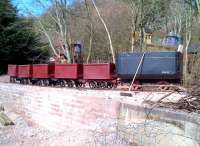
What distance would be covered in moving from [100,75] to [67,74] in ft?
13.2

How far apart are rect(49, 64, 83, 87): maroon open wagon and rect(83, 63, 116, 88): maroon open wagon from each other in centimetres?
117

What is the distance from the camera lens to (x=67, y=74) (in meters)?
29.2

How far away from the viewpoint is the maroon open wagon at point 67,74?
28359 mm

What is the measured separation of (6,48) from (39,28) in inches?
176

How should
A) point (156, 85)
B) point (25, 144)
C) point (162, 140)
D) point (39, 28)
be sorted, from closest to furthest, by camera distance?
point (162, 140)
point (25, 144)
point (156, 85)
point (39, 28)

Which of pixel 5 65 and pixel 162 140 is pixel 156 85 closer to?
pixel 162 140

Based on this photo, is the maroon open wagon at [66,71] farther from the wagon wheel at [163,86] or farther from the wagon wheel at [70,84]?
the wagon wheel at [163,86]

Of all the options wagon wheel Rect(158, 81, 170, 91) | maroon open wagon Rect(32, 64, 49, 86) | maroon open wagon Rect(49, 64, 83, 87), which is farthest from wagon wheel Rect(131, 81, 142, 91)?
maroon open wagon Rect(32, 64, 49, 86)

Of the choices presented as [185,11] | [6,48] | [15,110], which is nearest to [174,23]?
[185,11]

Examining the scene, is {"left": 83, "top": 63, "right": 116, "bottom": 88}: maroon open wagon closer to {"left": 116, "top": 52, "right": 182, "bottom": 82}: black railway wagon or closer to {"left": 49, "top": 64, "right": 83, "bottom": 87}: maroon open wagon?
{"left": 49, "top": 64, "right": 83, "bottom": 87}: maroon open wagon

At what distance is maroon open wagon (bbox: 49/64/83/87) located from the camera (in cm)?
2836

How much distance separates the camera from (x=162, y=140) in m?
10.4

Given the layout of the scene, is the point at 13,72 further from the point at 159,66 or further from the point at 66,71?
the point at 159,66

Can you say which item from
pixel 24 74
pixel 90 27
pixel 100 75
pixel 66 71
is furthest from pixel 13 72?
pixel 100 75
